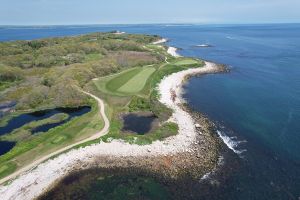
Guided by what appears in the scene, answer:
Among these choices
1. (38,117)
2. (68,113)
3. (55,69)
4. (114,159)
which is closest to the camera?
(114,159)

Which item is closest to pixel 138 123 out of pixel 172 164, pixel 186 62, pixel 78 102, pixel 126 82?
pixel 172 164

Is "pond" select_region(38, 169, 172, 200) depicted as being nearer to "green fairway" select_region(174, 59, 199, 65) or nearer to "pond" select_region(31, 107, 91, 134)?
"pond" select_region(31, 107, 91, 134)

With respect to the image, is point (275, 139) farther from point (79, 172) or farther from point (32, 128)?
point (32, 128)

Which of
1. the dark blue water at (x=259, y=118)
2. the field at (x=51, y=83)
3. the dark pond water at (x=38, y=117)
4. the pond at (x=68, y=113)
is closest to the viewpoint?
the dark blue water at (x=259, y=118)

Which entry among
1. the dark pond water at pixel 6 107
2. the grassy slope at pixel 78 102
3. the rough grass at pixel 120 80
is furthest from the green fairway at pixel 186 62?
the dark pond water at pixel 6 107

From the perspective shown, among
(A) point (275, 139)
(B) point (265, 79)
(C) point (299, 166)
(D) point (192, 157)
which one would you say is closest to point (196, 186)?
(D) point (192, 157)

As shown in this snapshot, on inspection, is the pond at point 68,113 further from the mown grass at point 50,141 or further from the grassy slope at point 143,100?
the grassy slope at point 143,100

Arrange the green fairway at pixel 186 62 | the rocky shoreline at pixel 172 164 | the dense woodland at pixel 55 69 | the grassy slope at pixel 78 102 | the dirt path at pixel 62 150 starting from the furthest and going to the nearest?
the green fairway at pixel 186 62 → the dense woodland at pixel 55 69 → the grassy slope at pixel 78 102 → the rocky shoreline at pixel 172 164 → the dirt path at pixel 62 150

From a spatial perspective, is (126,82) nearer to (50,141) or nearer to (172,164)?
(50,141)
